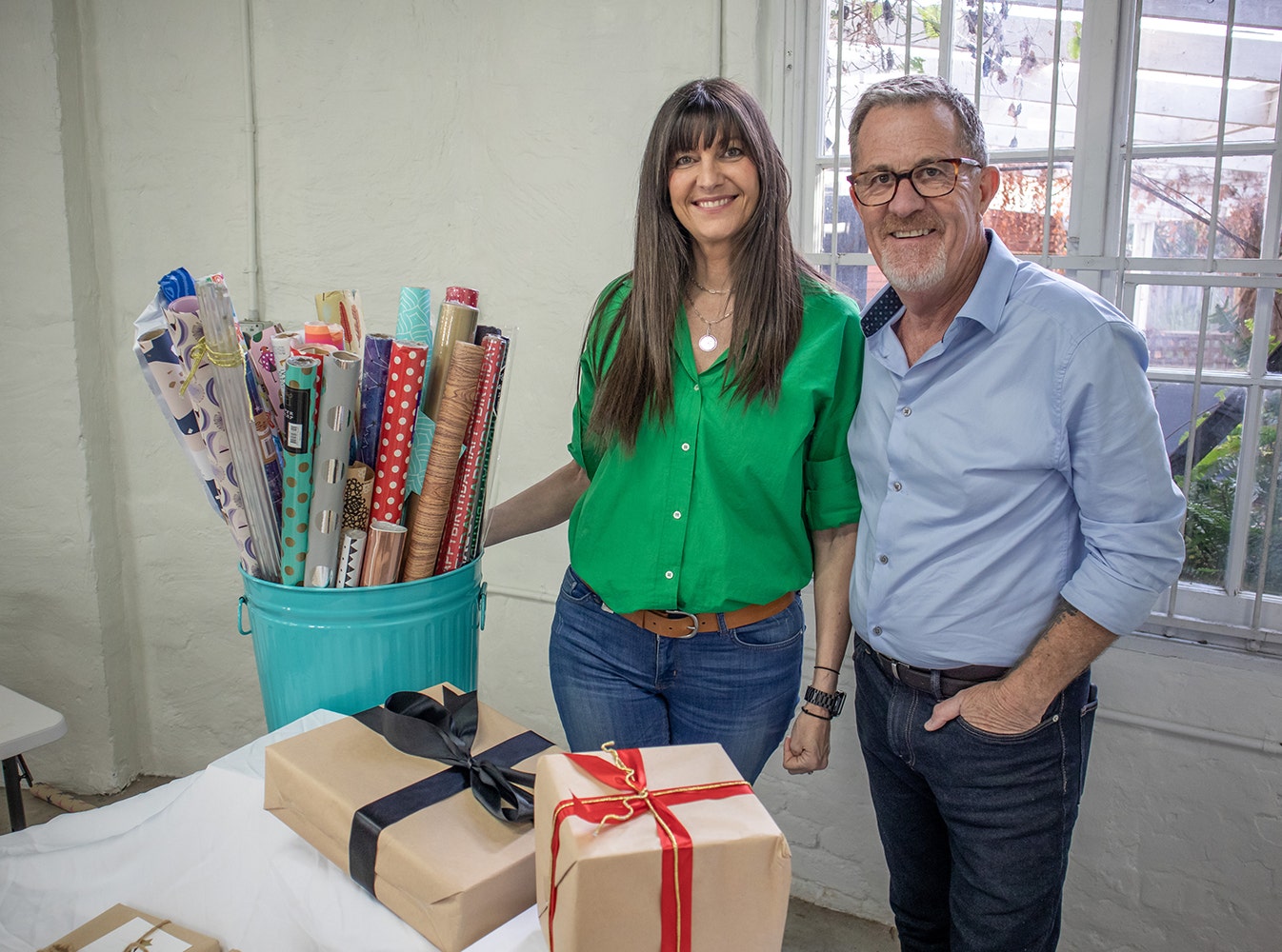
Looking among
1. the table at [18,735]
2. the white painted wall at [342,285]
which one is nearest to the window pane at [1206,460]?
the white painted wall at [342,285]

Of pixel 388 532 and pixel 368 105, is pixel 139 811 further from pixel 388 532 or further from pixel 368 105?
pixel 368 105

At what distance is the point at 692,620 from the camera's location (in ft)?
4.70

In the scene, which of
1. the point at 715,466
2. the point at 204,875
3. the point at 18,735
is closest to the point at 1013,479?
the point at 715,466

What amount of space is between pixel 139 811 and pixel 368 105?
197cm

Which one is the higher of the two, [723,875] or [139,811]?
[723,875]

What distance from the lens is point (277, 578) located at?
4.23ft

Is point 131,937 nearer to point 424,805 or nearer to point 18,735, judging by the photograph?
point 424,805

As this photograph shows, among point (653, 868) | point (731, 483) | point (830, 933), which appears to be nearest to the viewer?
point (653, 868)

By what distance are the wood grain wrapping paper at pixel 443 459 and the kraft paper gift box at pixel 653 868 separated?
507mm

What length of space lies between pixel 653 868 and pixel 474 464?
68 centimetres

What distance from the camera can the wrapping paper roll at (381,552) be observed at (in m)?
1.23

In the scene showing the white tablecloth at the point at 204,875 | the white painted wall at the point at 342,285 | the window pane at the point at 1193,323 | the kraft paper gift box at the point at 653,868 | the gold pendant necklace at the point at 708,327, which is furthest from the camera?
the white painted wall at the point at 342,285

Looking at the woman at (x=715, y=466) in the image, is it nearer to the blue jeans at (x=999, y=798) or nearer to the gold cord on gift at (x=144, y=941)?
the blue jeans at (x=999, y=798)

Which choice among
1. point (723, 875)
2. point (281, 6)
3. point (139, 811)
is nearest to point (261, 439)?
point (139, 811)
